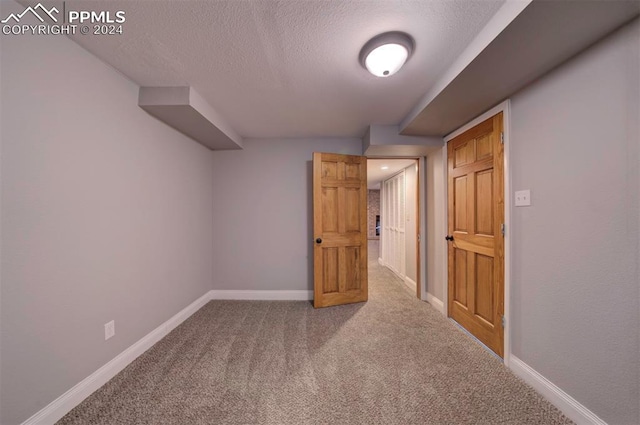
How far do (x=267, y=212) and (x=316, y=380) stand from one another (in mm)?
2240

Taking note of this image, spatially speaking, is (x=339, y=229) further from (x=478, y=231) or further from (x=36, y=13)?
(x=36, y=13)

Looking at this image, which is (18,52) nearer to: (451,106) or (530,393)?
(451,106)

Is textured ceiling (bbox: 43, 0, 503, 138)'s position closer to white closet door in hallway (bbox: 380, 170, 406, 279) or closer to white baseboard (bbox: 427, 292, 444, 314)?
white baseboard (bbox: 427, 292, 444, 314)

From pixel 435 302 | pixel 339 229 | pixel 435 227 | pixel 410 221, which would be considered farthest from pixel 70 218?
pixel 410 221

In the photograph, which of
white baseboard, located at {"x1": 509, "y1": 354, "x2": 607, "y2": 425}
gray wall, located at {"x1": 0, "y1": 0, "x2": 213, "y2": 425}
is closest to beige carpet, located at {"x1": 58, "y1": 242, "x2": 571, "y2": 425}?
white baseboard, located at {"x1": 509, "y1": 354, "x2": 607, "y2": 425}

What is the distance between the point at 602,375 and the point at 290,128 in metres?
3.31

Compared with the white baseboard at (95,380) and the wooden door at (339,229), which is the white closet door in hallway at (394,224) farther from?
the white baseboard at (95,380)

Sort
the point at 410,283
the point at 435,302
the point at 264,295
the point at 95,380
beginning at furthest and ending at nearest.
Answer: the point at 410,283 < the point at 264,295 < the point at 435,302 < the point at 95,380

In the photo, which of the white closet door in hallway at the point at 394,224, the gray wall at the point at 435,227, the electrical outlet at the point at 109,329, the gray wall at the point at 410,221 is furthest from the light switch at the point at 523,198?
the electrical outlet at the point at 109,329

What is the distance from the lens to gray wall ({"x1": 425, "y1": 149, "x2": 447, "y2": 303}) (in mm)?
2832

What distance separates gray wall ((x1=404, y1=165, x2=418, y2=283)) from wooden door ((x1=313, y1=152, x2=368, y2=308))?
1138 mm

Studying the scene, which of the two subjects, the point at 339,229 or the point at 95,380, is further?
the point at 339,229

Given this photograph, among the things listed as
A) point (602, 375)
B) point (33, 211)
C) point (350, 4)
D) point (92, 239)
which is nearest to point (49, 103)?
point (33, 211)

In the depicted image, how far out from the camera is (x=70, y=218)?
4.73 feet
